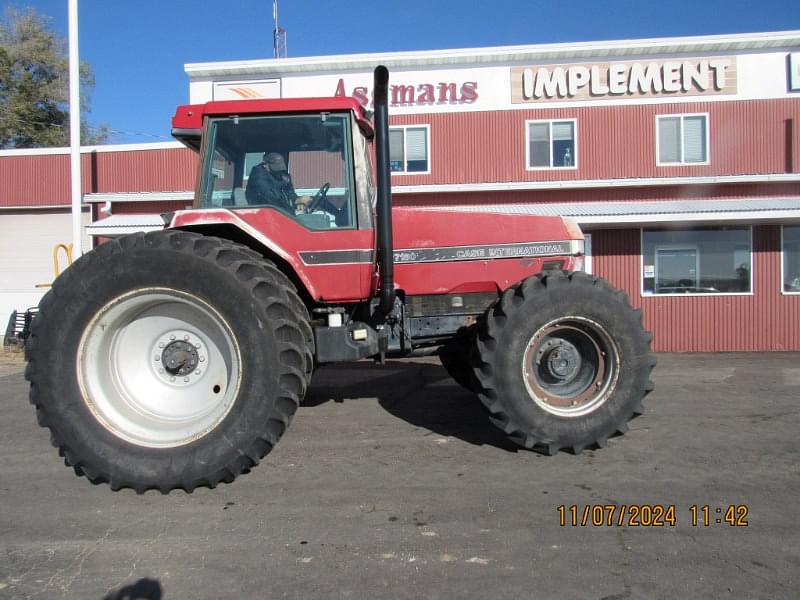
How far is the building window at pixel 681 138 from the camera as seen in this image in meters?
13.2

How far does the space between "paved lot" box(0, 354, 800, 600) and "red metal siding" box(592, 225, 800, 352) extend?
752cm

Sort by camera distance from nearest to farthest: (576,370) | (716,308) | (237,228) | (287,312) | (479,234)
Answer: (287,312) < (237,228) < (576,370) < (479,234) < (716,308)

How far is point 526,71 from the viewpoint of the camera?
577 inches

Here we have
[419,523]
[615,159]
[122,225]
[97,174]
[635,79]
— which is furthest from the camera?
[97,174]

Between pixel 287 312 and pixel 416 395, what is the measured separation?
3.59 meters

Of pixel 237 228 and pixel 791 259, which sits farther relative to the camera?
pixel 791 259

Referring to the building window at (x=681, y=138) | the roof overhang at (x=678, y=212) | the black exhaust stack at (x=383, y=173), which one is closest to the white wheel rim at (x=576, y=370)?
the black exhaust stack at (x=383, y=173)

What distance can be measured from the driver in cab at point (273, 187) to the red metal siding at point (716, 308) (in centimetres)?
968

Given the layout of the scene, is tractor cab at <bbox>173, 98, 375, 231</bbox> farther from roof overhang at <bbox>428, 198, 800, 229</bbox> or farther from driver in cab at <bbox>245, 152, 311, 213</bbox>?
roof overhang at <bbox>428, 198, 800, 229</bbox>

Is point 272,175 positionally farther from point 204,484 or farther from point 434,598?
point 434,598

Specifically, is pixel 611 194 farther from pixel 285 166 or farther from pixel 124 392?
pixel 124 392

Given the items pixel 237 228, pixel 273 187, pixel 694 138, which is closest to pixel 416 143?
pixel 694 138

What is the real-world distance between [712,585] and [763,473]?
1793 millimetres

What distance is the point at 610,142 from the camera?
43.5ft
